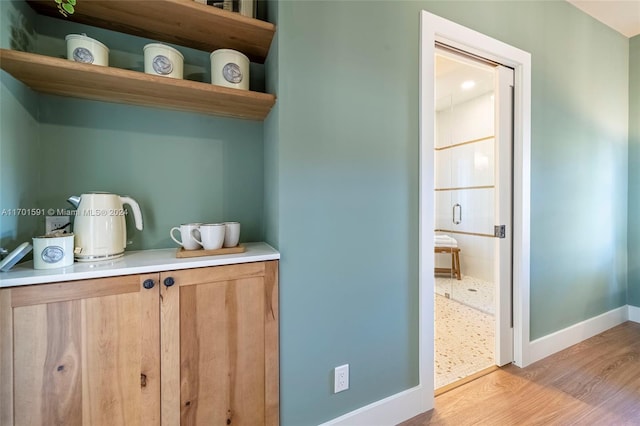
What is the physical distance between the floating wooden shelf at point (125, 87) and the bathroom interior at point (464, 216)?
81.3 inches

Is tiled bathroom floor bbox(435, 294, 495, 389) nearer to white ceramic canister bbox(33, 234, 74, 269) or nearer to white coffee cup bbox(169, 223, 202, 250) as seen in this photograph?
white coffee cup bbox(169, 223, 202, 250)

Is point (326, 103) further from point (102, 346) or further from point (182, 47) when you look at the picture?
point (102, 346)

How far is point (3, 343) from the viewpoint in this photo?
799 millimetres

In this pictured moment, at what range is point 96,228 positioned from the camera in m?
1.03

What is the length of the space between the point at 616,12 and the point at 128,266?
386cm

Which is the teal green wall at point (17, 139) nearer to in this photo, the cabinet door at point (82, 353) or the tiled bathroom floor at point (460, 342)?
the cabinet door at point (82, 353)

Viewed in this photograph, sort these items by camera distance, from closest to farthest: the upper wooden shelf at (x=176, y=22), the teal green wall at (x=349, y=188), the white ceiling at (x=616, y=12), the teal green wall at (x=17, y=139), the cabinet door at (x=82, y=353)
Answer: the cabinet door at (x=82, y=353) < the teal green wall at (x=17, y=139) < the upper wooden shelf at (x=176, y=22) < the teal green wall at (x=349, y=188) < the white ceiling at (x=616, y=12)

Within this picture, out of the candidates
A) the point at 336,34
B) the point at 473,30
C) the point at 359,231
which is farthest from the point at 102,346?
the point at 473,30

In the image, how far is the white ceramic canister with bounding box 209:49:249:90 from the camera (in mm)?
1223

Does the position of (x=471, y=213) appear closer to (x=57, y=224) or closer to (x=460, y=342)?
(x=460, y=342)

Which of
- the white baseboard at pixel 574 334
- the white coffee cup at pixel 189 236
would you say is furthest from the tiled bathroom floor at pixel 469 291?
the white coffee cup at pixel 189 236

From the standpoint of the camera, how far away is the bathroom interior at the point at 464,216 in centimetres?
238

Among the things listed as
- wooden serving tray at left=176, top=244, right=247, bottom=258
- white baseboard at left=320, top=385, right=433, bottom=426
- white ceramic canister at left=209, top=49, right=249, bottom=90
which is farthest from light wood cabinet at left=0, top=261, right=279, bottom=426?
white ceramic canister at left=209, top=49, right=249, bottom=90


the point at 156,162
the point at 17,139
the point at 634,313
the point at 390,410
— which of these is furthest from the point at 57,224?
the point at 634,313
